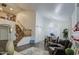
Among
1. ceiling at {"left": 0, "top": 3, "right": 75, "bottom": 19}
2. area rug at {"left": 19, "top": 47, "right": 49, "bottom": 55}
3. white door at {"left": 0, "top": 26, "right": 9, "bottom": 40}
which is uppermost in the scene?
ceiling at {"left": 0, "top": 3, "right": 75, "bottom": 19}

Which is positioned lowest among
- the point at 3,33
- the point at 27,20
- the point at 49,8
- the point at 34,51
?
the point at 34,51

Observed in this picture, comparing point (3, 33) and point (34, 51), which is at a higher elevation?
point (3, 33)

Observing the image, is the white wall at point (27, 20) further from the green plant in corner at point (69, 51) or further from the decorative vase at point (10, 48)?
the green plant in corner at point (69, 51)

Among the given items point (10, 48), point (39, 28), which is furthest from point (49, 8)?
point (10, 48)

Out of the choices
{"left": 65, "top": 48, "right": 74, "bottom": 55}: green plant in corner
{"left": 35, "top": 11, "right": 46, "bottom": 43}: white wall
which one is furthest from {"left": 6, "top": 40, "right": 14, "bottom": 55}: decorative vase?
{"left": 65, "top": 48, "right": 74, "bottom": 55}: green plant in corner

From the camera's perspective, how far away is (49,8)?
1.52 meters

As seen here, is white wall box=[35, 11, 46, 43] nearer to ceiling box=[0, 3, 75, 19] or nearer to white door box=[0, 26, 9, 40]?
ceiling box=[0, 3, 75, 19]

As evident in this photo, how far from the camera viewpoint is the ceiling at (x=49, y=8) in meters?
1.50

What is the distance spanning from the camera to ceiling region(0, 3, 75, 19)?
1502 mm

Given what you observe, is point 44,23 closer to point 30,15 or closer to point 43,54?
point 30,15

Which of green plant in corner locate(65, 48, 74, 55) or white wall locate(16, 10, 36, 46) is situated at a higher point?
white wall locate(16, 10, 36, 46)

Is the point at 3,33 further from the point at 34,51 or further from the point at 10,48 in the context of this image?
the point at 34,51

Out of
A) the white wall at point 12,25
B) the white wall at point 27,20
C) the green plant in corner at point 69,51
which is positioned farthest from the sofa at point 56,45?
the white wall at point 12,25

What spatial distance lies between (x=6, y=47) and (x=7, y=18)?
13.2 inches
